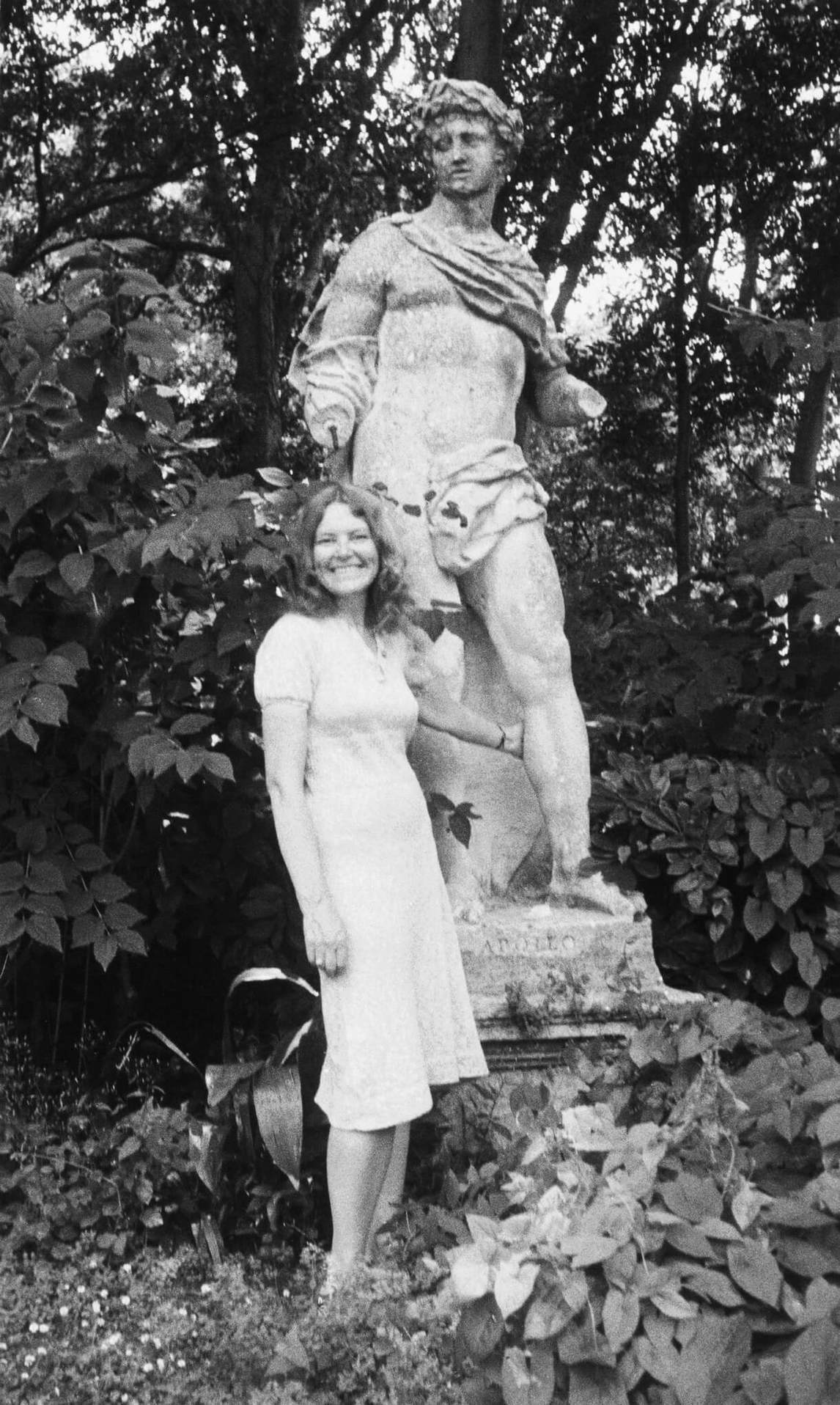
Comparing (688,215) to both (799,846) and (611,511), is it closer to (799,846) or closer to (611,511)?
(611,511)

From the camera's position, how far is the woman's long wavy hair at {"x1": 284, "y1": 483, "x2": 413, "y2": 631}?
332 centimetres

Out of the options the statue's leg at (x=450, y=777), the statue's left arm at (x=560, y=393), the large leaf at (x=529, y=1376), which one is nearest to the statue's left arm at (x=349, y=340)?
the statue's left arm at (x=560, y=393)

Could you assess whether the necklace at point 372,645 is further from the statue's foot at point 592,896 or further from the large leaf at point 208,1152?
the large leaf at point 208,1152

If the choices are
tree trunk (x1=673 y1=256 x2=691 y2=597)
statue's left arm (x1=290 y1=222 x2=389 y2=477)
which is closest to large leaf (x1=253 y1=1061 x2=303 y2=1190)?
statue's left arm (x1=290 y1=222 x2=389 y2=477)

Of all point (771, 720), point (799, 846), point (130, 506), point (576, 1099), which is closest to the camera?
point (576, 1099)

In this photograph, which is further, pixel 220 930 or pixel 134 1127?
pixel 220 930

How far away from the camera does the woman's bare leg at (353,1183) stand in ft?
10.4

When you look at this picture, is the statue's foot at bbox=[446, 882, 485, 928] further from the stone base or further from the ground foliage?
the ground foliage

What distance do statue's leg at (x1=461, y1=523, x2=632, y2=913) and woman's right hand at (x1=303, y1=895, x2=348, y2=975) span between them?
1093 mm

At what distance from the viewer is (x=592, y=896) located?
4078 millimetres

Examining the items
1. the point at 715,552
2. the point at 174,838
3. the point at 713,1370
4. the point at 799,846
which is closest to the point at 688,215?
the point at 715,552

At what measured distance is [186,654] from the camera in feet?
13.0

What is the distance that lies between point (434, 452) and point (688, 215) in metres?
6.56

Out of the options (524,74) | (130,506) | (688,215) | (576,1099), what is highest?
(524,74)
